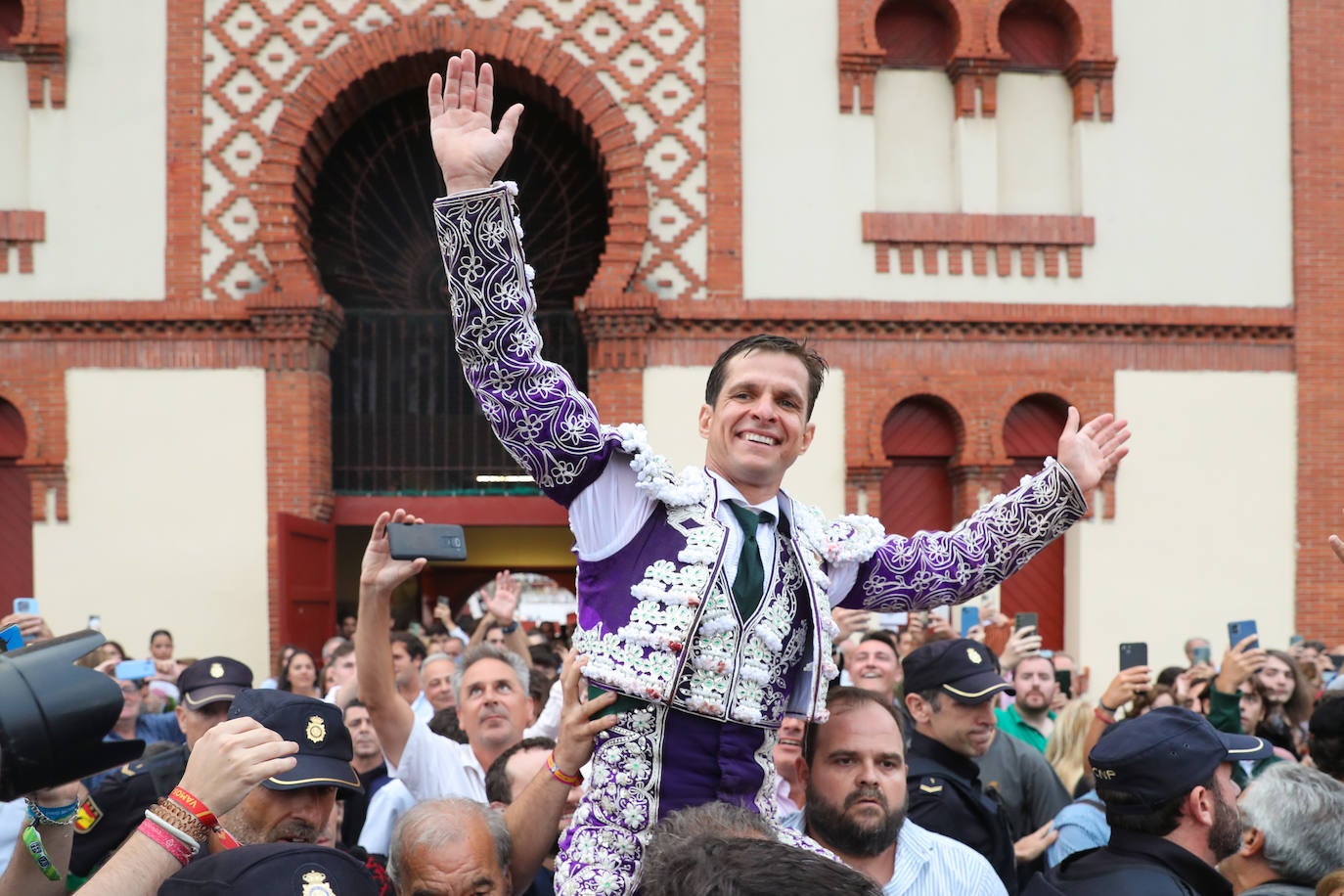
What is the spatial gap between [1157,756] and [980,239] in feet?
38.4

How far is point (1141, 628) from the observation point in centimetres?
1477

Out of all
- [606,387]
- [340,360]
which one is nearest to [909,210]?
[606,387]

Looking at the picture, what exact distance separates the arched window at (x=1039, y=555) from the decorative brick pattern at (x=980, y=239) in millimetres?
1510

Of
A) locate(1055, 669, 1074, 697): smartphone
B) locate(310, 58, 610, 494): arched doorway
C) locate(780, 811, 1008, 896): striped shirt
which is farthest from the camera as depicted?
locate(310, 58, 610, 494): arched doorway

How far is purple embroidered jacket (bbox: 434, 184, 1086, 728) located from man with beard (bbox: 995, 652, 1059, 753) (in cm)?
478

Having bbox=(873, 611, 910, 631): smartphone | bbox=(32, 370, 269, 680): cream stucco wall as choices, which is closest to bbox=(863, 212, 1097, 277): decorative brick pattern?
bbox=(873, 611, 910, 631): smartphone

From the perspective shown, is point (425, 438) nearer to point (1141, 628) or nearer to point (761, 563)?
point (1141, 628)

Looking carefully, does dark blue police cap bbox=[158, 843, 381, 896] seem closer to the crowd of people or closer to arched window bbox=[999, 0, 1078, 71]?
the crowd of people

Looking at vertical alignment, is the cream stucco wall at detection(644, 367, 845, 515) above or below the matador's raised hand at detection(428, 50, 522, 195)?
below

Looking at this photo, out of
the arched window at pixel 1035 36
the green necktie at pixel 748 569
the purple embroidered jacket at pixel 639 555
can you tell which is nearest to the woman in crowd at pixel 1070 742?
the purple embroidered jacket at pixel 639 555

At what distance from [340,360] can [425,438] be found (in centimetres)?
133

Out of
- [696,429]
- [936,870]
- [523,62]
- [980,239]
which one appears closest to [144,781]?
[936,870]

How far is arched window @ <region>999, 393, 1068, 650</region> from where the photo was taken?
49.4 ft

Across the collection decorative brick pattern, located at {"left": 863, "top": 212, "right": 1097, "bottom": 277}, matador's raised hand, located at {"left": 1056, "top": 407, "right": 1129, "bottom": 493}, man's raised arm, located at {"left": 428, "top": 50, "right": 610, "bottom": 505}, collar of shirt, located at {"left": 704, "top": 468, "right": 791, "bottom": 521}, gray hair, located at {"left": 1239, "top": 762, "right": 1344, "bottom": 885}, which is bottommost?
gray hair, located at {"left": 1239, "top": 762, "right": 1344, "bottom": 885}
